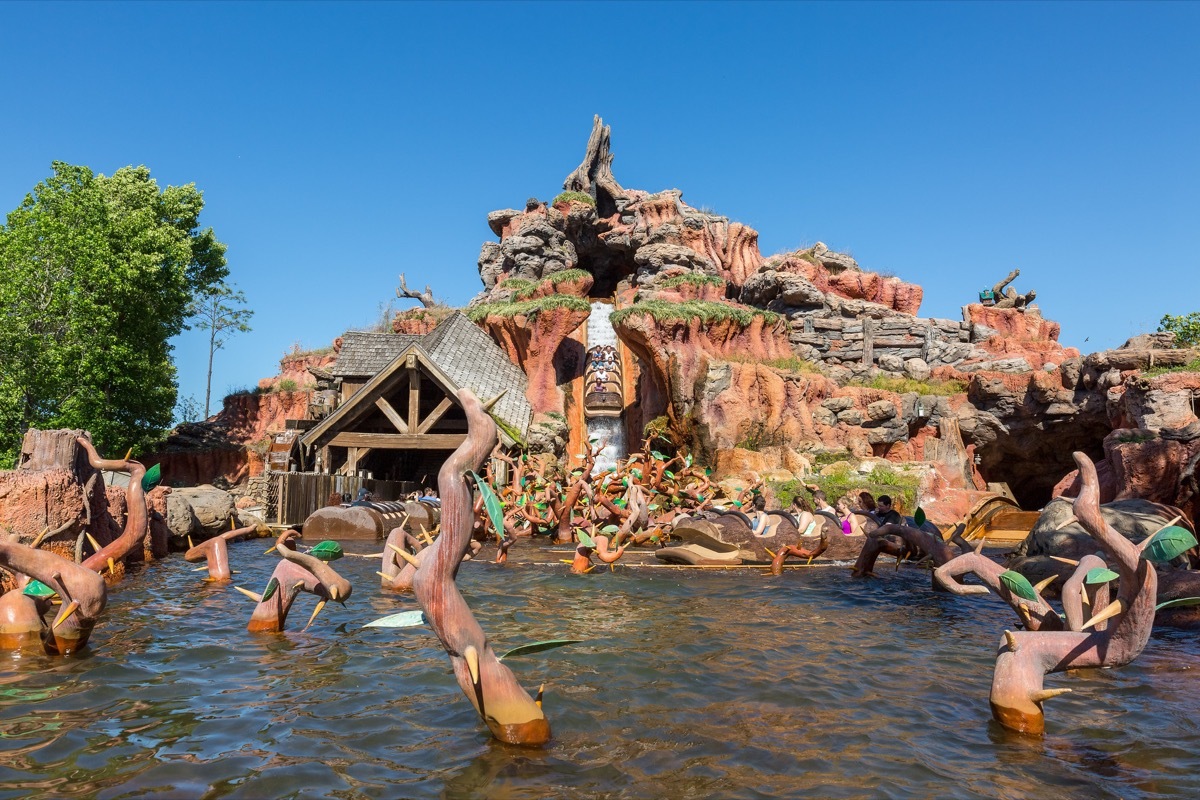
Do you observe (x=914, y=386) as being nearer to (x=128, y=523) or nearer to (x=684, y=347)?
(x=684, y=347)

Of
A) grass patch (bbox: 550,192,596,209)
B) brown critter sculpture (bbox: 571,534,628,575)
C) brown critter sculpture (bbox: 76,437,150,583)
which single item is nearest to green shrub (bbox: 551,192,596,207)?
grass patch (bbox: 550,192,596,209)

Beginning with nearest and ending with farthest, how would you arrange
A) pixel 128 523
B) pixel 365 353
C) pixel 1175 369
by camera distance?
pixel 128 523
pixel 1175 369
pixel 365 353

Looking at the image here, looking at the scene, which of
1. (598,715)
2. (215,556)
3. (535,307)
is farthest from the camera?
(535,307)

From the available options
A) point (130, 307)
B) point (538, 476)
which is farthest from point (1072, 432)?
point (130, 307)

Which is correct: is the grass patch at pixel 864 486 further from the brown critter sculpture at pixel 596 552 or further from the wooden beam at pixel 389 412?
the wooden beam at pixel 389 412

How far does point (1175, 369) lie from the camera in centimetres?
1709

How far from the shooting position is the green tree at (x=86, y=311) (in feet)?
58.7

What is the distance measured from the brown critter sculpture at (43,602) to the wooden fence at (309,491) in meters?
10.2

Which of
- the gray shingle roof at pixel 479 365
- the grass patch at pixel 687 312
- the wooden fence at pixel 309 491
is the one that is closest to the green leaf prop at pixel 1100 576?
the wooden fence at pixel 309 491

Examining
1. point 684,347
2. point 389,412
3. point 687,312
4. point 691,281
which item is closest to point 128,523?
point 389,412

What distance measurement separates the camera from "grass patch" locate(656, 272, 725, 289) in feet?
88.2

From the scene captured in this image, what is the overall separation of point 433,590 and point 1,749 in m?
2.27

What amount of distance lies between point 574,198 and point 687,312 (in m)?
13.5

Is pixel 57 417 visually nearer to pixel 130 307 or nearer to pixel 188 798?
pixel 130 307
